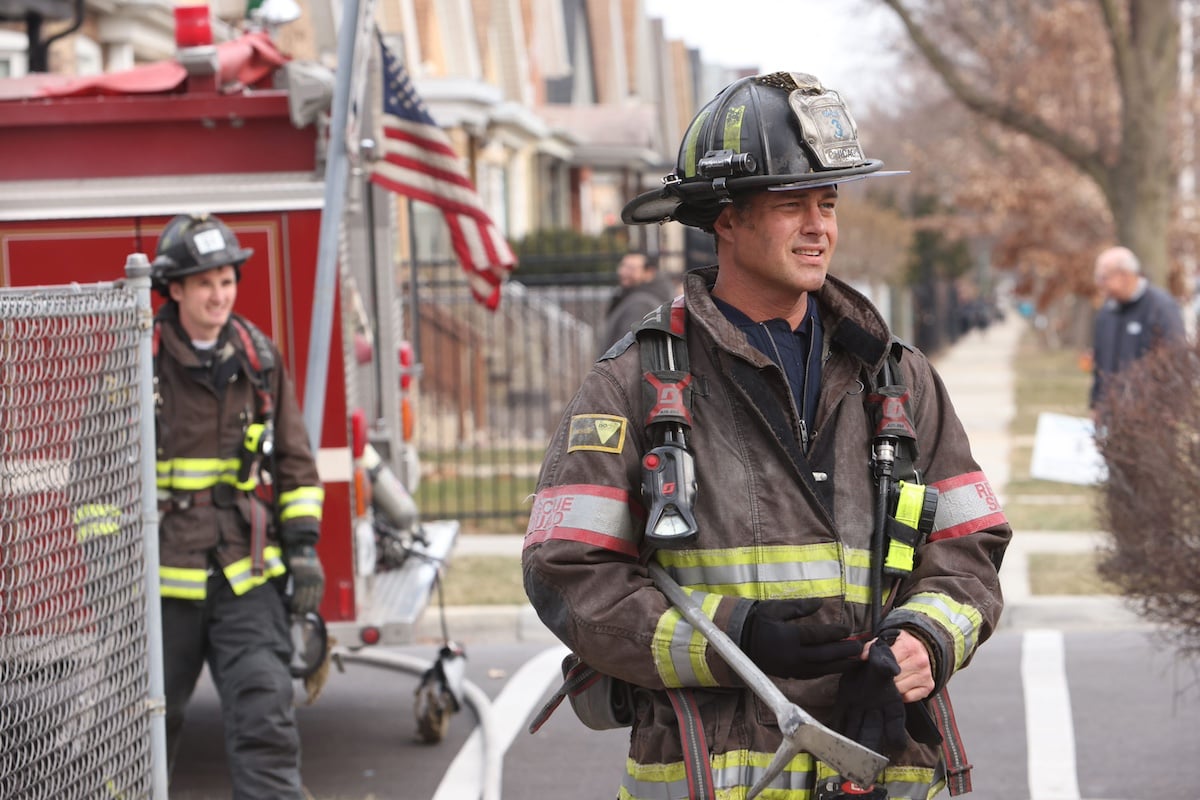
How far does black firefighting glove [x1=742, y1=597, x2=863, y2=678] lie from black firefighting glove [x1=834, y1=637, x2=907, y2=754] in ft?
0.11

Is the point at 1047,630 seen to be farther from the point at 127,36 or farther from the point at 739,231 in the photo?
the point at 127,36

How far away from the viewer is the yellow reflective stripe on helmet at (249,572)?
5.06 m

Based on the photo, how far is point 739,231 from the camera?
3.04 m

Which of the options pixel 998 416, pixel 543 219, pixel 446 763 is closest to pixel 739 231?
pixel 446 763

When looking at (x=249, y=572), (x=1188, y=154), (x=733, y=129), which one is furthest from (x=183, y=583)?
(x=1188, y=154)

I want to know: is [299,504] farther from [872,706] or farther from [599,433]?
[872,706]

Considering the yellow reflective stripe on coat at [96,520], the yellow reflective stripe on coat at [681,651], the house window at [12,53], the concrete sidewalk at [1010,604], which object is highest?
the house window at [12,53]

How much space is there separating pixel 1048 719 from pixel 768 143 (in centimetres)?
498

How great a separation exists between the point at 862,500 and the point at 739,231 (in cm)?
53

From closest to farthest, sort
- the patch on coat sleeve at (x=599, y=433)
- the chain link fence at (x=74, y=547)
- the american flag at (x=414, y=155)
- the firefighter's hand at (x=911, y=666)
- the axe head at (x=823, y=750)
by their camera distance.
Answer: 1. the axe head at (x=823, y=750)
2. the firefighter's hand at (x=911, y=666)
3. the patch on coat sleeve at (x=599, y=433)
4. the chain link fence at (x=74, y=547)
5. the american flag at (x=414, y=155)

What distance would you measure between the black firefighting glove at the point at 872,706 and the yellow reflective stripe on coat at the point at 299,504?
276cm

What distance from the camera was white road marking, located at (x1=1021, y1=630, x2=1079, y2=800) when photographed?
6.38 meters

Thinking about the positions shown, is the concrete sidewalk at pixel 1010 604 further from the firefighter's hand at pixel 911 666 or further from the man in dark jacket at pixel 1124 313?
the firefighter's hand at pixel 911 666

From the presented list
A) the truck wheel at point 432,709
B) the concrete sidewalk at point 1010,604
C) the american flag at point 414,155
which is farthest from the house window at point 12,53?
the truck wheel at point 432,709
